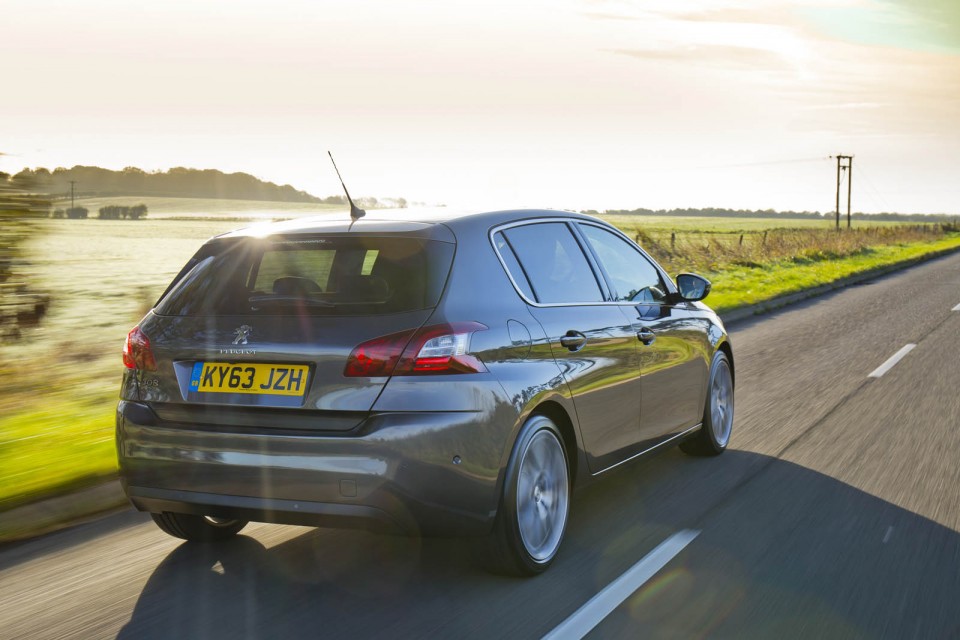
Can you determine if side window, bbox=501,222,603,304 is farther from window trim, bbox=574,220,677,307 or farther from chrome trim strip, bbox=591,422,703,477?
chrome trim strip, bbox=591,422,703,477

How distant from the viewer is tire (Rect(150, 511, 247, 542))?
4.62m

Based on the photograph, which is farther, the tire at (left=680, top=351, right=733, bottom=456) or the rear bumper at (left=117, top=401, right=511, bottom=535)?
the tire at (left=680, top=351, right=733, bottom=456)

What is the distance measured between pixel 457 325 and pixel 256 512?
107cm

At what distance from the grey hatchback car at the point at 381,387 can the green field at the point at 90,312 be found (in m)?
1.78

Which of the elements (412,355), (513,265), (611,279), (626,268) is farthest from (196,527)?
(626,268)

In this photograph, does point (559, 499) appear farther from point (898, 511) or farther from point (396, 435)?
point (898, 511)

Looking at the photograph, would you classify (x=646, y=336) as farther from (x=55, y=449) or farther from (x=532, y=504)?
(x=55, y=449)

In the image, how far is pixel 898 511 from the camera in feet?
17.2

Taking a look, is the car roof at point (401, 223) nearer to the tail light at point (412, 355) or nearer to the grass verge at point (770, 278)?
the tail light at point (412, 355)

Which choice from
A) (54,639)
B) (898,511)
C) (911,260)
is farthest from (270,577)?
(911,260)

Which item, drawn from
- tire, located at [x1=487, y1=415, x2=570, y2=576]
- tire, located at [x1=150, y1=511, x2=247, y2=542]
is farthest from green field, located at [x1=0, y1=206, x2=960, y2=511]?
tire, located at [x1=487, y1=415, x2=570, y2=576]

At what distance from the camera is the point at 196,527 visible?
15.5ft

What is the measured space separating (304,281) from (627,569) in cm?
193

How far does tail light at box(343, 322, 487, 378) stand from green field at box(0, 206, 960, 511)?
2.59 metres
